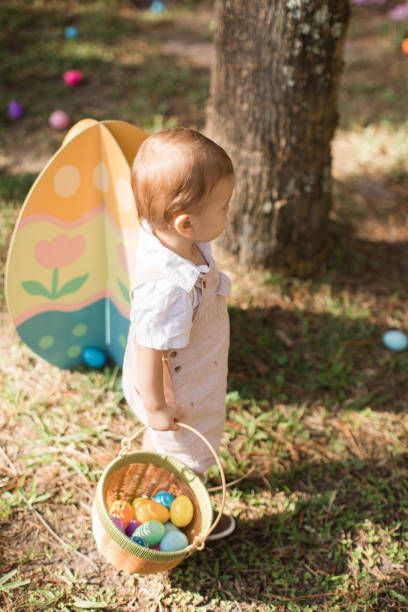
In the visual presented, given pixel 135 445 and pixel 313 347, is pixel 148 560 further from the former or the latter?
pixel 313 347

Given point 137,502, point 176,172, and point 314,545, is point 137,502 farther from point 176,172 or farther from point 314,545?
point 176,172

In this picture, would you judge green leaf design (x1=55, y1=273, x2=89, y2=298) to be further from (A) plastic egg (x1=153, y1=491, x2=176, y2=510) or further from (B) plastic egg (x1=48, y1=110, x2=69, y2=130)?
(B) plastic egg (x1=48, y1=110, x2=69, y2=130)

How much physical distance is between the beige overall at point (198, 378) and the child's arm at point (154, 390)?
8 centimetres

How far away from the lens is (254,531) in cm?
227

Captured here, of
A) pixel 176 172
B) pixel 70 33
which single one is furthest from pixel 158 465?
pixel 70 33

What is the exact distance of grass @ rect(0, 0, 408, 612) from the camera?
2.11m

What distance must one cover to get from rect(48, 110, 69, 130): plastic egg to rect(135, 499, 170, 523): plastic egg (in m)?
2.77

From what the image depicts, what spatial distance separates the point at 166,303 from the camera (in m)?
1.64

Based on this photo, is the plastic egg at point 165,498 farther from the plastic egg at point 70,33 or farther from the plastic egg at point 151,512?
the plastic egg at point 70,33

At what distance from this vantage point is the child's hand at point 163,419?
1808 mm

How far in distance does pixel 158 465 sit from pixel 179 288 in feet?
2.29

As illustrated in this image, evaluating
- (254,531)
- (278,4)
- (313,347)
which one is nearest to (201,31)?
(278,4)

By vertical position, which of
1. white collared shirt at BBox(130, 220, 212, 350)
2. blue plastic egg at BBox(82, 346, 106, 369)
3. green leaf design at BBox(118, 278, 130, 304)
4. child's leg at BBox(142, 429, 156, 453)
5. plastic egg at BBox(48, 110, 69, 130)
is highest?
white collared shirt at BBox(130, 220, 212, 350)

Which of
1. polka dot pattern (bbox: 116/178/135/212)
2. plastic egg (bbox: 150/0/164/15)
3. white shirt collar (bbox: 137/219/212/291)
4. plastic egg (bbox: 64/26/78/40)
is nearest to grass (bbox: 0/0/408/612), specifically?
polka dot pattern (bbox: 116/178/135/212)
